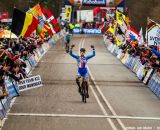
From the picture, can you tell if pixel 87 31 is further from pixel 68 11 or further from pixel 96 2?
pixel 96 2

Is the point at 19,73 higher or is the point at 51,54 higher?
the point at 19,73

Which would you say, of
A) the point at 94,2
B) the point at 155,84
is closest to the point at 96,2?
the point at 94,2

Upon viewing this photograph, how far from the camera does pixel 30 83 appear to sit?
21.4m

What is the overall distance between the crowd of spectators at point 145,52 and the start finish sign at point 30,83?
600 cm

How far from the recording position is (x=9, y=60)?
2222 cm

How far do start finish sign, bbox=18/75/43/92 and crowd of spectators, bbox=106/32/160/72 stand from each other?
6.00 metres

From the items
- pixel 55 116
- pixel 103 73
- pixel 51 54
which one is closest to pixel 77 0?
pixel 51 54

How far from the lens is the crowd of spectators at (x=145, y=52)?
25497 millimetres

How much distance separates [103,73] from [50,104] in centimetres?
1279

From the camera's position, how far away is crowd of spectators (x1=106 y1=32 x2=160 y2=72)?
25.5 m

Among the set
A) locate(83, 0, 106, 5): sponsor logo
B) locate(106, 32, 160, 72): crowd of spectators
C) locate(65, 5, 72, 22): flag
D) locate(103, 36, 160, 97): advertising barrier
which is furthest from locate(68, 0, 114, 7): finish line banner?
locate(106, 32, 160, 72): crowd of spectators

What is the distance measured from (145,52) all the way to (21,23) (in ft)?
24.1

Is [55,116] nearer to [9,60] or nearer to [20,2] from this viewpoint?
[9,60]

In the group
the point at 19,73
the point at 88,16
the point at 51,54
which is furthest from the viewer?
the point at 88,16
